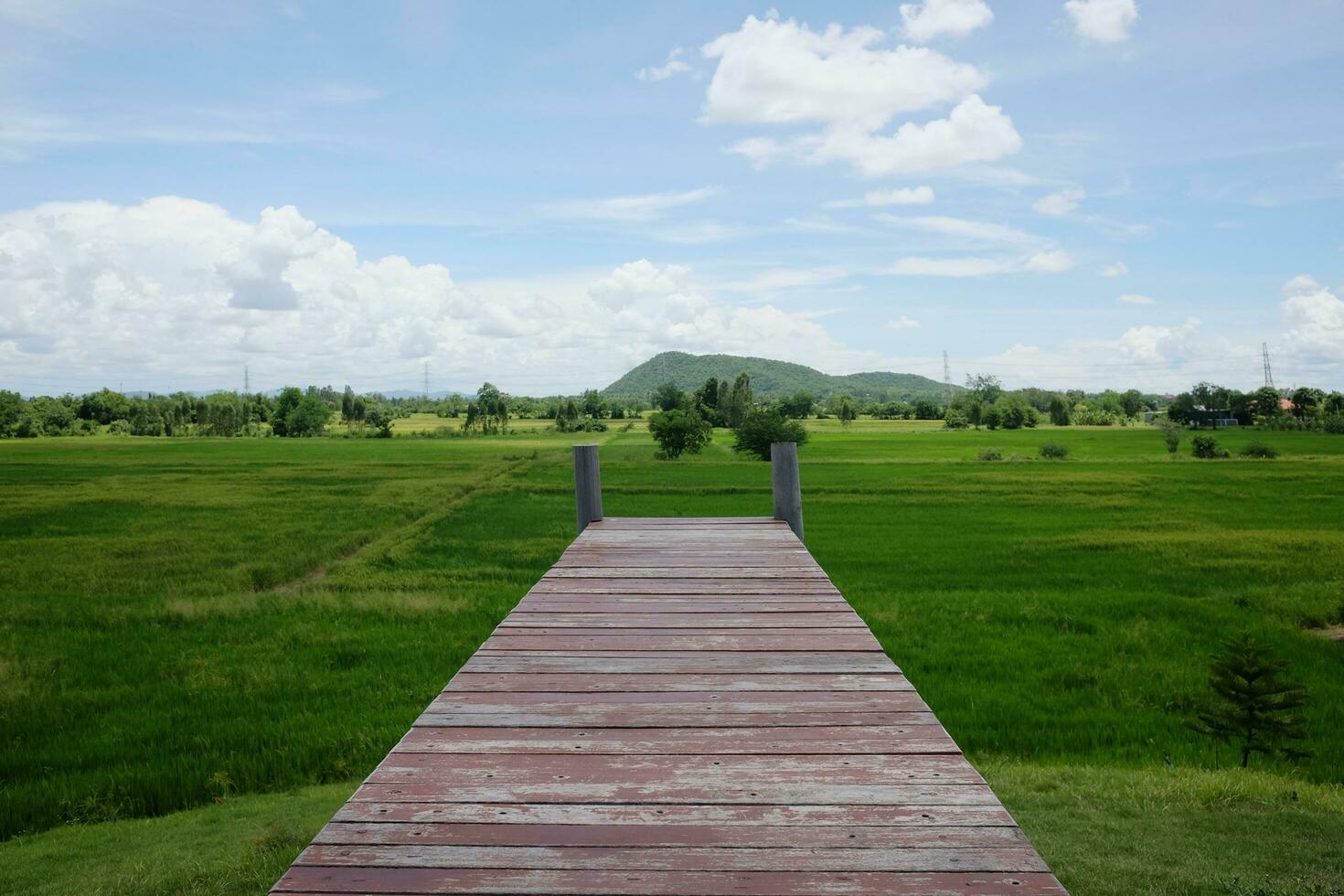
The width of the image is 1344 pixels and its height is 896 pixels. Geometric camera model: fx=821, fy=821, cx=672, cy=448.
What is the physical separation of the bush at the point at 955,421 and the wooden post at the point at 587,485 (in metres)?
85.9

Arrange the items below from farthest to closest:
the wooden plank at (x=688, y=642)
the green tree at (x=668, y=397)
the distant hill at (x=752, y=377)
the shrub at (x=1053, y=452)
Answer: the distant hill at (x=752, y=377)
the green tree at (x=668, y=397)
the shrub at (x=1053, y=452)
the wooden plank at (x=688, y=642)

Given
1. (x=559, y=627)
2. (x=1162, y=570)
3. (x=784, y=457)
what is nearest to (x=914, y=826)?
(x=559, y=627)

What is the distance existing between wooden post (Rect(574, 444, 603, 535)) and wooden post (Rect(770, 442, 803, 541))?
1646mm

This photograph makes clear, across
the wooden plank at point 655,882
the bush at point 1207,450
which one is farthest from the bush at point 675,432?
the wooden plank at point 655,882

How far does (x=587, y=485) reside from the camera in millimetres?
7672

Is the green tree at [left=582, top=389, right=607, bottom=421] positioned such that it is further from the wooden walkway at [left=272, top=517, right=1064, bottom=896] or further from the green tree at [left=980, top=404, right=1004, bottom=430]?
the wooden walkway at [left=272, top=517, right=1064, bottom=896]

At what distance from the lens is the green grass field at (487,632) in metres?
4.90

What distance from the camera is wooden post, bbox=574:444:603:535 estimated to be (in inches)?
293

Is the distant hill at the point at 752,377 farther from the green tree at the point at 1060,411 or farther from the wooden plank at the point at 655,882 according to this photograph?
the wooden plank at the point at 655,882

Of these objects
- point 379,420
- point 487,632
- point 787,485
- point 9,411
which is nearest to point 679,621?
point 787,485

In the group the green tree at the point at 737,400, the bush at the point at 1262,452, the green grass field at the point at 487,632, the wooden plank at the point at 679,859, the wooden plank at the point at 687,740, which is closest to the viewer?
the wooden plank at the point at 679,859

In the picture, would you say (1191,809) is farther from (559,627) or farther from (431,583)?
(431,583)

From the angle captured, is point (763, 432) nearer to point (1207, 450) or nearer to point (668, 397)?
point (668, 397)

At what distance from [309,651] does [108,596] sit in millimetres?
6551
